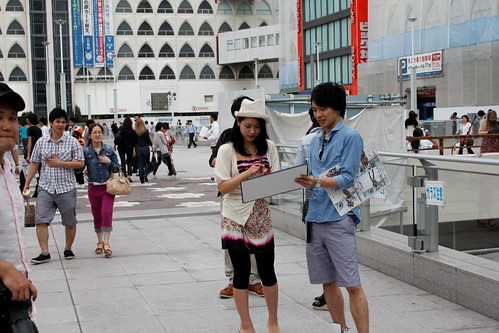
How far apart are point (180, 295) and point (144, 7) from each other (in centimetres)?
7952

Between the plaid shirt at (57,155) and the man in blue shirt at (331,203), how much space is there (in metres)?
4.62

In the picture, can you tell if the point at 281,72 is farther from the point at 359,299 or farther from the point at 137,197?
the point at 359,299

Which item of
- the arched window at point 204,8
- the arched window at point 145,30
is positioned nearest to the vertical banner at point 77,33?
the arched window at point 145,30

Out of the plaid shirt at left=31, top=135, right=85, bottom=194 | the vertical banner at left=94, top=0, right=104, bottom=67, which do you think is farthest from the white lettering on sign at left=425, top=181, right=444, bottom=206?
the vertical banner at left=94, top=0, right=104, bottom=67

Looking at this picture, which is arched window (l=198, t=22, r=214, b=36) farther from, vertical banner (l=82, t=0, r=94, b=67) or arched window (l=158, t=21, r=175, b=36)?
vertical banner (l=82, t=0, r=94, b=67)

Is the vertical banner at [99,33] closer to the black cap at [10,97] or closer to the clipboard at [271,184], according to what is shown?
the clipboard at [271,184]

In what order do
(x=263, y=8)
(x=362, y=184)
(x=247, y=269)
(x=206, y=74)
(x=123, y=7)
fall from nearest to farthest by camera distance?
(x=362, y=184)
(x=247, y=269)
(x=123, y=7)
(x=206, y=74)
(x=263, y=8)

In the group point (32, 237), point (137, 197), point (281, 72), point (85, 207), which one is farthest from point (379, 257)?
point (281, 72)

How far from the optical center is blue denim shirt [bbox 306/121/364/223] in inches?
194

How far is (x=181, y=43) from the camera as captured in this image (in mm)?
84375

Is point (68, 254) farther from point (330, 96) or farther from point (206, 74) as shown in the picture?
point (206, 74)

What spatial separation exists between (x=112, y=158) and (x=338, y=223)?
5203 millimetres

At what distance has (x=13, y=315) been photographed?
9.54 feet

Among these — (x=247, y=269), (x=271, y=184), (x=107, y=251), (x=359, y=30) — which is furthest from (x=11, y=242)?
(x=359, y=30)
